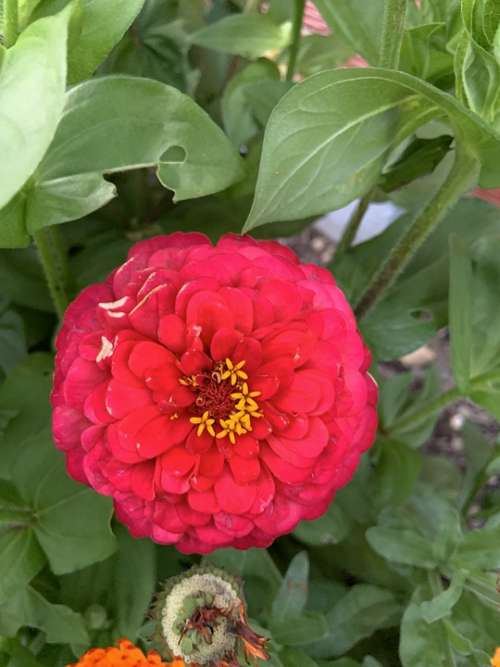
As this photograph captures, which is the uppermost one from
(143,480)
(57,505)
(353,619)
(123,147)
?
(123,147)

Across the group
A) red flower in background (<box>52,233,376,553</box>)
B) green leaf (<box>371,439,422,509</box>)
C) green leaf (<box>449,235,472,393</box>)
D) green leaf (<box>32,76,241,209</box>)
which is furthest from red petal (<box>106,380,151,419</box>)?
green leaf (<box>371,439,422,509</box>)

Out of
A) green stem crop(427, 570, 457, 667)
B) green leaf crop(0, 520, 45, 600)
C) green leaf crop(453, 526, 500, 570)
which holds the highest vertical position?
green leaf crop(0, 520, 45, 600)

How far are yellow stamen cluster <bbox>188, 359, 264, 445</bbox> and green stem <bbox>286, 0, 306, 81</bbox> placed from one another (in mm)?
308

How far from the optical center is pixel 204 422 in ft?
1.43

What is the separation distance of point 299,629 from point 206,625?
0.11 metres

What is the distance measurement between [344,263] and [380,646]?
0.96 feet

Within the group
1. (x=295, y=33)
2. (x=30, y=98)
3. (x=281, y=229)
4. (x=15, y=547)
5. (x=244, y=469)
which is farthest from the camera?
(x=281, y=229)

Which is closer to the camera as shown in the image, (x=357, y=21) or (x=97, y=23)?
(x=97, y=23)

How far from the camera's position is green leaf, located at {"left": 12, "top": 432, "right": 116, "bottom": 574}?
0.52 meters

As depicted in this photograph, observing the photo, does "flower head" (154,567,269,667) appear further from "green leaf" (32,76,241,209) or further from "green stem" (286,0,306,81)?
"green stem" (286,0,306,81)

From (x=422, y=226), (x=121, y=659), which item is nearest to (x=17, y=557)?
(x=121, y=659)

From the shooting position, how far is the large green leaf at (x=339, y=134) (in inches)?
16.6

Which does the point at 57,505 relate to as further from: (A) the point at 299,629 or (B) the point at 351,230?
(B) the point at 351,230

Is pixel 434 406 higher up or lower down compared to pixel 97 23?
lower down
